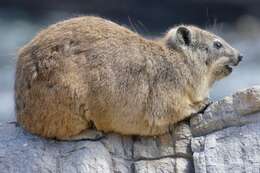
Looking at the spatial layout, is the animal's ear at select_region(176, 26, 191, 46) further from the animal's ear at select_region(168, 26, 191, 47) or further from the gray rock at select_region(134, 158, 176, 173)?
the gray rock at select_region(134, 158, 176, 173)

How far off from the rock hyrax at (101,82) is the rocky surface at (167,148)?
0.44ft

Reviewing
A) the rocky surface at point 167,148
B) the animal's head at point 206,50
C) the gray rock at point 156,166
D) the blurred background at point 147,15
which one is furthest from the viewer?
the blurred background at point 147,15

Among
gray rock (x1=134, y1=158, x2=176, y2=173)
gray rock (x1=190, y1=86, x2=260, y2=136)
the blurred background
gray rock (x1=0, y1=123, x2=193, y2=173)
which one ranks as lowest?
gray rock (x1=134, y1=158, x2=176, y2=173)

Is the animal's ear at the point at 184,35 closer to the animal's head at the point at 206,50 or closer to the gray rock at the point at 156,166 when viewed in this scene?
the animal's head at the point at 206,50

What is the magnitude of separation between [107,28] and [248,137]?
2.09 m

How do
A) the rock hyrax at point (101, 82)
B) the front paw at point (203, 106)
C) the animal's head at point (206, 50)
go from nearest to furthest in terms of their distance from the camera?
1. the rock hyrax at point (101, 82)
2. the front paw at point (203, 106)
3. the animal's head at point (206, 50)

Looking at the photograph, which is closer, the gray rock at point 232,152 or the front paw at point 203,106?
the gray rock at point 232,152

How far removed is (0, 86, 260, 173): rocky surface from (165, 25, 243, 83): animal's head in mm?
765

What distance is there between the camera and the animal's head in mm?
10031

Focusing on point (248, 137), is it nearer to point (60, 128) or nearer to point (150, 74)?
point (150, 74)

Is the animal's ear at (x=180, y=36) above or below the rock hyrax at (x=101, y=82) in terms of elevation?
above

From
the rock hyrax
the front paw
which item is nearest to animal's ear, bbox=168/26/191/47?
the rock hyrax

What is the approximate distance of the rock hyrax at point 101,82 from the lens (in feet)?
30.7

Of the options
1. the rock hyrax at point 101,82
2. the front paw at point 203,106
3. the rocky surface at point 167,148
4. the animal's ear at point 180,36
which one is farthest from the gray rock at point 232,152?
the animal's ear at point 180,36
